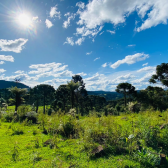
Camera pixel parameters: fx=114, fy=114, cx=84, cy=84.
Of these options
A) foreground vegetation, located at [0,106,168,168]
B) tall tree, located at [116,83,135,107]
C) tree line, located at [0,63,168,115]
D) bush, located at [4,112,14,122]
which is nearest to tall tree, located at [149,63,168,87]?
tree line, located at [0,63,168,115]

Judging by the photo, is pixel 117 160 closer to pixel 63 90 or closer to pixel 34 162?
pixel 34 162

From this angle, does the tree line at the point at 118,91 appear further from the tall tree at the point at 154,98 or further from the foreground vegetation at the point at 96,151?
the foreground vegetation at the point at 96,151

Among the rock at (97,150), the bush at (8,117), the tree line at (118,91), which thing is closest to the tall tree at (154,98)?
the tree line at (118,91)

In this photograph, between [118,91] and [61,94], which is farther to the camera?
[61,94]

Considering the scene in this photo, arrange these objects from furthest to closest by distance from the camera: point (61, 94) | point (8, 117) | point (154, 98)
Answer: point (61, 94) < point (154, 98) < point (8, 117)

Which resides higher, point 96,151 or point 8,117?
point 8,117

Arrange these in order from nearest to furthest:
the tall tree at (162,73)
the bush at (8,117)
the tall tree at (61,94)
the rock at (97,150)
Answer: the rock at (97,150) < the bush at (8,117) < the tall tree at (162,73) < the tall tree at (61,94)

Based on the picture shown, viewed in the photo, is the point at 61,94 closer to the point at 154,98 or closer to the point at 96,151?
the point at 154,98

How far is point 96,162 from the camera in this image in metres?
4.41

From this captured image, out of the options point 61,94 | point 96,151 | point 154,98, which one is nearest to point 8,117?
point 96,151

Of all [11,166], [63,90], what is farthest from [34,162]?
[63,90]

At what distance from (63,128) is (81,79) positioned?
87.1 feet

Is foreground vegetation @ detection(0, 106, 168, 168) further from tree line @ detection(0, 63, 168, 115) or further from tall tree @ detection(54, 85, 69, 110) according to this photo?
tall tree @ detection(54, 85, 69, 110)

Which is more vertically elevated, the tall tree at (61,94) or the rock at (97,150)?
the tall tree at (61,94)
